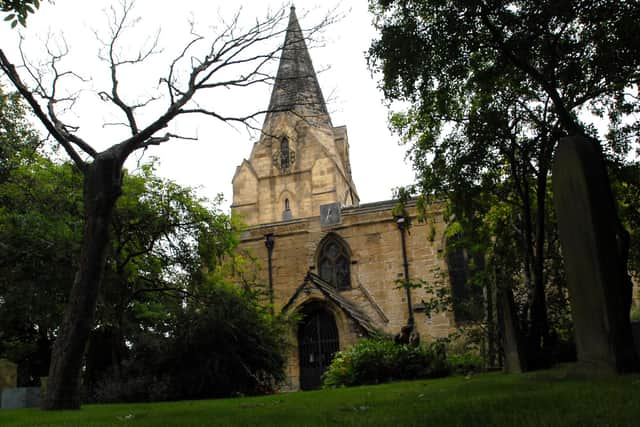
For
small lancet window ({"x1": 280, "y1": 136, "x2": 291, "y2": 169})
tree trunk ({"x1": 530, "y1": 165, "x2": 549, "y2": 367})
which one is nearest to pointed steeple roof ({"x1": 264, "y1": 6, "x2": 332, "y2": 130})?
tree trunk ({"x1": 530, "y1": 165, "x2": 549, "y2": 367})

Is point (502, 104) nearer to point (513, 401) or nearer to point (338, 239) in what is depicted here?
point (513, 401)

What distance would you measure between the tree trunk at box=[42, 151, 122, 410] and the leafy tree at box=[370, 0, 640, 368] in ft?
16.9

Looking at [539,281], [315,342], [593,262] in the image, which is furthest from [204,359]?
[593,262]

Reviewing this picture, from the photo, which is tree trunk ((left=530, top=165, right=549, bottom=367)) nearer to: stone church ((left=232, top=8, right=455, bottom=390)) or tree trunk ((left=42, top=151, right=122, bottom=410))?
tree trunk ((left=42, top=151, right=122, bottom=410))

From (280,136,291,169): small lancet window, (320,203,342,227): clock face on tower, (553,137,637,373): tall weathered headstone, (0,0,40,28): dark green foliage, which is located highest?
(280,136,291,169): small lancet window

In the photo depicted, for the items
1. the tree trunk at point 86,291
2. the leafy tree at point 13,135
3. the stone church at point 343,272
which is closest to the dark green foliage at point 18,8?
the tree trunk at point 86,291

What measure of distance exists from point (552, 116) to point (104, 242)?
8795 mm

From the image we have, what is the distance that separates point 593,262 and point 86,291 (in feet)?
24.8

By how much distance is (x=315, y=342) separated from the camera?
23031mm

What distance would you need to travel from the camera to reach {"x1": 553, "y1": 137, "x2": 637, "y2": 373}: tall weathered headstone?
19.9ft

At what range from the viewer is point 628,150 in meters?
10.5

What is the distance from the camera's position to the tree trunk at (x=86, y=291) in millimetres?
9094

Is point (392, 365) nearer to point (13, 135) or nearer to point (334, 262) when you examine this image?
point (334, 262)

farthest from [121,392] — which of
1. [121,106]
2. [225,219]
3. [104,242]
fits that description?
[225,219]
